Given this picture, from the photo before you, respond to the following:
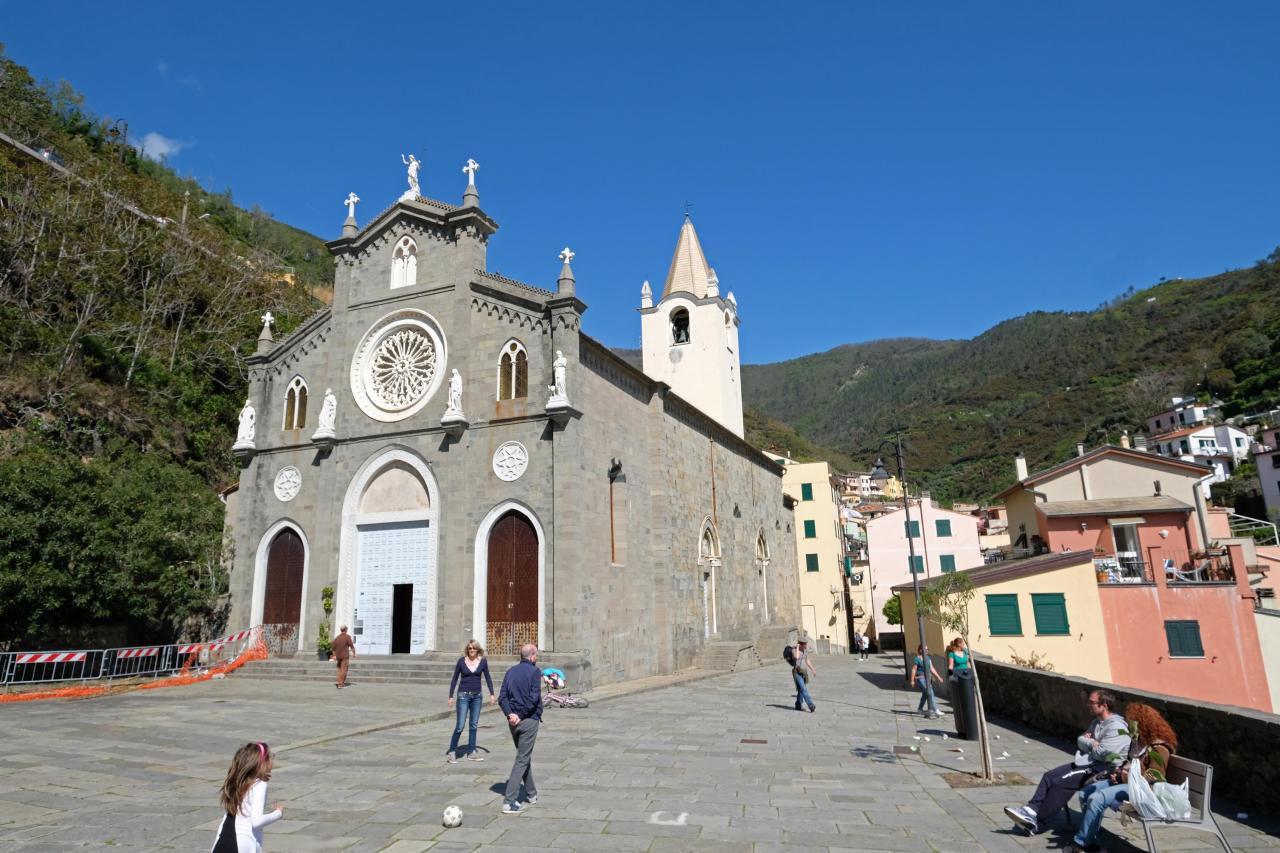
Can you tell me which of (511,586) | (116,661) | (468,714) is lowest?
(468,714)

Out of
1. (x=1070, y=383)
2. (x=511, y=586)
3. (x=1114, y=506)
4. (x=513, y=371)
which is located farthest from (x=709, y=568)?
(x=1070, y=383)

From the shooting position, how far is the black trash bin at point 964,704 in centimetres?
1230

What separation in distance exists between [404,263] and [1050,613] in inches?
925

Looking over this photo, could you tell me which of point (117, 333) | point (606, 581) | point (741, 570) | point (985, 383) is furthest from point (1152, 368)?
point (117, 333)

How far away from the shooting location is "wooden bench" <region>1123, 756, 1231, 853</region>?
5.62 metres

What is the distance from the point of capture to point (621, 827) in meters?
7.25

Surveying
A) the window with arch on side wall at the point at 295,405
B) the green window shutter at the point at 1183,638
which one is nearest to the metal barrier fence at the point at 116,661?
the window with arch on side wall at the point at 295,405

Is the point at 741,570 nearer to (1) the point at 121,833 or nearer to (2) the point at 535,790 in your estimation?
(2) the point at 535,790

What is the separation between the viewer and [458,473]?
2269 cm

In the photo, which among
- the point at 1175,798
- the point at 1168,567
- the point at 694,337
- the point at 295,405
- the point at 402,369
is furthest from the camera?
the point at 694,337

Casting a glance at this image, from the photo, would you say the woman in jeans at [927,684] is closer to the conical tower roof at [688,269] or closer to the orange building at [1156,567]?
the orange building at [1156,567]

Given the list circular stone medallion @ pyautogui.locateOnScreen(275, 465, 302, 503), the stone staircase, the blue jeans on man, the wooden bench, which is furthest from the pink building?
the wooden bench

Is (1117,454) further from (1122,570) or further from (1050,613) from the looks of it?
(1050,613)

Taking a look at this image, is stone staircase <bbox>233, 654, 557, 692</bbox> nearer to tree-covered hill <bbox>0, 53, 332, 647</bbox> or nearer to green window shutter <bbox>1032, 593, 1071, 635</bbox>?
tree-covered hill <bbox>0, 53, 332, 647</bbox>
